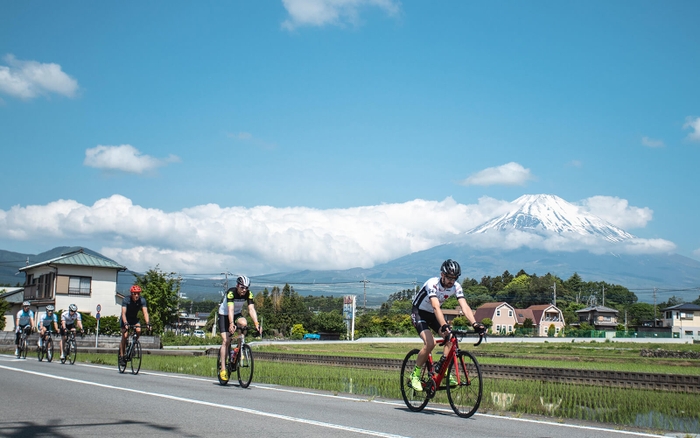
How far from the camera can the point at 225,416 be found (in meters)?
7.84

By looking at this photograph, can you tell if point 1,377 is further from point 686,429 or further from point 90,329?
point 90,329

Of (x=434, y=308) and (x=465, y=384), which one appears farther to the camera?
(x=434, y=308)

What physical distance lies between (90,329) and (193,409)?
4989 cm

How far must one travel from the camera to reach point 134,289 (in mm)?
14852

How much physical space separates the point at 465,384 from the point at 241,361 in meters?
5.09

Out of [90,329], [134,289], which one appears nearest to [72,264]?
[90,329]

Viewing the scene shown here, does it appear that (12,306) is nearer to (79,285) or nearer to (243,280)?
(79,285)

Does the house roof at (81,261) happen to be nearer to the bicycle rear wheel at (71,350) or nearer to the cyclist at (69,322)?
the cyclist at (69,322)

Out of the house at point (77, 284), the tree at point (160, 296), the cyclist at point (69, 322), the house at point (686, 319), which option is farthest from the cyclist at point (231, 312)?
the house at point (686, 319)

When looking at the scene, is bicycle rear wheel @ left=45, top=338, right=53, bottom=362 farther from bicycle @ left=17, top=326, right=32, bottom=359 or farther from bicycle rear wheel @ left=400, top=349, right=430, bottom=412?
bicycle rear wheel @ left=400, top=349, right=430, bottom=412

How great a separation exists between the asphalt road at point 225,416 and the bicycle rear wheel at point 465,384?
0.55 ft

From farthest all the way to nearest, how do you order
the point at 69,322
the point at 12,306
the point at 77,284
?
1. the point at 12,306
2. the point at 77,284
3. the point at 69,322

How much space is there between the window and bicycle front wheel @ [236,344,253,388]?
5195 cm

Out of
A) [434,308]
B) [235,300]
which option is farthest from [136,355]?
[434,308]
